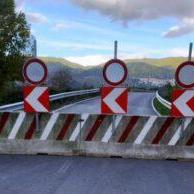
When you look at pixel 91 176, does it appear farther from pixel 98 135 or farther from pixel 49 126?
pixel 49 126

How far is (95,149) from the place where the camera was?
11.1 meters

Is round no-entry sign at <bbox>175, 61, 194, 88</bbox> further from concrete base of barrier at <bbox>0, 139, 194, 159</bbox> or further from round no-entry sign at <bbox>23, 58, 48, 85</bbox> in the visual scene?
round no-entry sign at <bbox>23, 58, 48, 85</bbox>

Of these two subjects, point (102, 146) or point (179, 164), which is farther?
point (102, 146)

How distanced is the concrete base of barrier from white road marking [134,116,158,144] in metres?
0.13

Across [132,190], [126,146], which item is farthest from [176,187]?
[126,146]

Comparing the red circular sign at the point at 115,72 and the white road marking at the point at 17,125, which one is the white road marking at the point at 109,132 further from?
the white road marking at the point at 17,125

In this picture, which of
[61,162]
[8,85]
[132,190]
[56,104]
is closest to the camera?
[132,190]

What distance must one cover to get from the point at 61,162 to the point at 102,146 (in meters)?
1.32

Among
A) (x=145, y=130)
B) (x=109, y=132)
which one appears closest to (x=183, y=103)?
(x=145, y=130)

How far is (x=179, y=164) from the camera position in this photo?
10.4 m

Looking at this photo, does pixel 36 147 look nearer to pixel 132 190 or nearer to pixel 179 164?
pixel 179 164

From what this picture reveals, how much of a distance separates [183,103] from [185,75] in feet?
2.05

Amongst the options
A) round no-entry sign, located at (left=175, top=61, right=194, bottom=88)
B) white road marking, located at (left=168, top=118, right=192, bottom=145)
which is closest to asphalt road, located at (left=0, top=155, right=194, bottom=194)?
white road marking, located at (left=168, top=118, right=192, bottom=145)

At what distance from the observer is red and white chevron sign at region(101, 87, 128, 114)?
11266 millimetres
